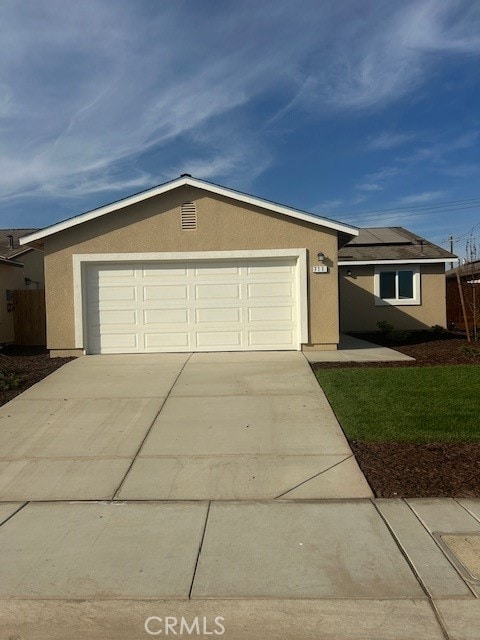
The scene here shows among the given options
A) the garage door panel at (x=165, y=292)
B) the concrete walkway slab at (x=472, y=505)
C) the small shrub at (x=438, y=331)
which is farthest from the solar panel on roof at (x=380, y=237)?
the concrete walkway slab at (x=472, y=505)

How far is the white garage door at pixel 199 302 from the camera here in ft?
40.9

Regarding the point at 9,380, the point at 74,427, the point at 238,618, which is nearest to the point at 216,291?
the point at 9,380

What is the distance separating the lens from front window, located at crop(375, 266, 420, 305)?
18.5 metres

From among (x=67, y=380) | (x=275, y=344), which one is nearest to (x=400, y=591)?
(x=67, y=380)

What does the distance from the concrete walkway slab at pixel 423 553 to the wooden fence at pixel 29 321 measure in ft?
45.5

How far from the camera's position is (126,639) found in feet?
10.0

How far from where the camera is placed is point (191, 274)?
1252cm

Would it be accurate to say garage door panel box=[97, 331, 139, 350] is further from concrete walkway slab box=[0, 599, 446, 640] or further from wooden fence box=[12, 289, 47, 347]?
concrete walkway slab box=[0, 599, 446, 640]

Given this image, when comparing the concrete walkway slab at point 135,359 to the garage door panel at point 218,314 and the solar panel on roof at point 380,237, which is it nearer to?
the garage door panel at point 218,314

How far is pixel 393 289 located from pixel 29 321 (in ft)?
40.4

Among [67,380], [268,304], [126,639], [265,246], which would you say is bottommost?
[126,639]

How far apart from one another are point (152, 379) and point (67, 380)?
162 centimetres

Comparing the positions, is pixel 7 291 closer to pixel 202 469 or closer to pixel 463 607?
pixel 202 469

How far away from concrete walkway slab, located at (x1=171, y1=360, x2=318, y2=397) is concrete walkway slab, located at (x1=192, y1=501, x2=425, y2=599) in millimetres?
3865
